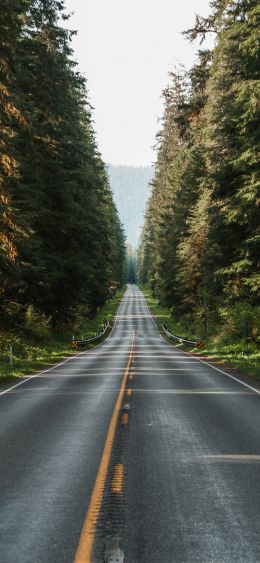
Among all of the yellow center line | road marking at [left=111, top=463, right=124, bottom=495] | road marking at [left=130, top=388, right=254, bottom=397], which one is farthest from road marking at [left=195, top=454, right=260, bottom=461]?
road marking at [left=130, top=388, right=254, bottom=397]

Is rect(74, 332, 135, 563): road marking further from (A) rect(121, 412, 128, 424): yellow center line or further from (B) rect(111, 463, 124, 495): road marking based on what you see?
(A) rect(121, 412, 128, 424): yellow center line

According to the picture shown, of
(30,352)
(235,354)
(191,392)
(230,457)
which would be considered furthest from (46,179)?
(230,457)

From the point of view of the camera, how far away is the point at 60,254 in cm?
3531

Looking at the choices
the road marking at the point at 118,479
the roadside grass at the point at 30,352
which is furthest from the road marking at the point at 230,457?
the roadside grass at the point at 30,352

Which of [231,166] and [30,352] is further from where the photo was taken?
[30,352]

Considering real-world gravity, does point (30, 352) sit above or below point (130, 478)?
above

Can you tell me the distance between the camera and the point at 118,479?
6852 millimetres

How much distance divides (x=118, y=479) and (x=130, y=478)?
0.15 metres

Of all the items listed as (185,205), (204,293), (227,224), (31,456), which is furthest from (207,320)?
(31,456)

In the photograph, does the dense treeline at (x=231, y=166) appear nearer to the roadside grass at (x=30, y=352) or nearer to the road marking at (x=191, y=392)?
the road marking at (x=191, y=392)

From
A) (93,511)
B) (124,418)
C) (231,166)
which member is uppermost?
(231,166)

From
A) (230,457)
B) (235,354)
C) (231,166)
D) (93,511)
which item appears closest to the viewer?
(93,511)

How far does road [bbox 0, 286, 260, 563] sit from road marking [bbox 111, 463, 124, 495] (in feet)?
0.04

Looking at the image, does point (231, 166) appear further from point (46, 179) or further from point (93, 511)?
point (93, 511)
